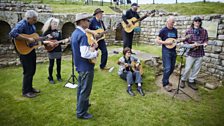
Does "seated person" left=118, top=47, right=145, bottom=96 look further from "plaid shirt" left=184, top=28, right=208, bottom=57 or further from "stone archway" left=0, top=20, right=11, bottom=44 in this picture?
"stone archway" left=0, top=20, right=11, bottom=44

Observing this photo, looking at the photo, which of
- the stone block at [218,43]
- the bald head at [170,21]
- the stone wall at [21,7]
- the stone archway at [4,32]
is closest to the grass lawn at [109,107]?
the stone block at [218,43]

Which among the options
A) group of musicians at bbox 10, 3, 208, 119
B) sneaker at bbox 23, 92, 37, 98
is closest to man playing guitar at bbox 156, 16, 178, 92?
group of musicians at bbox 10, 3, 208, 119

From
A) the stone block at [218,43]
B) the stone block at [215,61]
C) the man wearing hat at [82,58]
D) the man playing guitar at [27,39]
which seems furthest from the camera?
the stone block at [215,61]

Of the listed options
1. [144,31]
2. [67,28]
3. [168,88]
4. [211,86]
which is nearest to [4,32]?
[67,28]

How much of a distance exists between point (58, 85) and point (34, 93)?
79 centimetres

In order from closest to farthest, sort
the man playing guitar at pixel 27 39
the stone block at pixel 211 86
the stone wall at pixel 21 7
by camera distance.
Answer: the man playing guitar at pixel 27 39, the stone block at pixel 211 86, the stone wall at pixel 21 7

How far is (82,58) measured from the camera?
3.80 metres

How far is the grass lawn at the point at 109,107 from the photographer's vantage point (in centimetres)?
412

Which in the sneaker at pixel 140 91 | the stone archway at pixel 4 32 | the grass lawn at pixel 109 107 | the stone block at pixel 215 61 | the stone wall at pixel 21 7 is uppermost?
the stone wall at pixel 21 7

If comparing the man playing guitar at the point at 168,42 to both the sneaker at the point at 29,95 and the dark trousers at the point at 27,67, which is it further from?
the sneaker at the point at 29,95

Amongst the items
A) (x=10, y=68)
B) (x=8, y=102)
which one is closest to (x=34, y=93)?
(x=8, y=102)

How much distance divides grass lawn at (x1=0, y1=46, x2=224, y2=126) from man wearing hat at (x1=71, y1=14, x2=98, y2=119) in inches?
15.9

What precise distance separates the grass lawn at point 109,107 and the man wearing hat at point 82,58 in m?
0.40

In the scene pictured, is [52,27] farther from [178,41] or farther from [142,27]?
[142,27]
